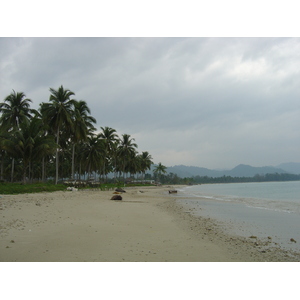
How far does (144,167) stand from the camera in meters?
94.7

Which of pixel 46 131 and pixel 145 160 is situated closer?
pixel 46 131

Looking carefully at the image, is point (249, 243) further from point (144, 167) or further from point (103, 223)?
point (144, 167)

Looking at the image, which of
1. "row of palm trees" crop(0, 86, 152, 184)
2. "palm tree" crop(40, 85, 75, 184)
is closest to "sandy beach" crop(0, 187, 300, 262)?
"row of palm trees" crop(0, 86, 152, 184)

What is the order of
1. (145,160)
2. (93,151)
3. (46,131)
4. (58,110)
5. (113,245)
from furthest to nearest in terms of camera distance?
(145,160), (93,151), (46,131), (58,110), (113,245)

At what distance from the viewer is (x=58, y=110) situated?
3422cm

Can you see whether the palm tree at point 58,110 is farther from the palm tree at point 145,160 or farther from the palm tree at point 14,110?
the palm tree at point 145,160

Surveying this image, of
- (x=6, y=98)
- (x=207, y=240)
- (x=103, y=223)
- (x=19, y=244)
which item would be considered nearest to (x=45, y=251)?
(x=19, y=244)

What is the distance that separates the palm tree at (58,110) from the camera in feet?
112

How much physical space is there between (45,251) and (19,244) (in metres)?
0.92

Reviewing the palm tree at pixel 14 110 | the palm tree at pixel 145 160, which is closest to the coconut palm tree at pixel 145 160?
the palm tree at pixel 145 160

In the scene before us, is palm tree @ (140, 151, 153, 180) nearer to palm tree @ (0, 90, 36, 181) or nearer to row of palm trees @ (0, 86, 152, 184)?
row of palm trees @ (0, 86, 152, 184)

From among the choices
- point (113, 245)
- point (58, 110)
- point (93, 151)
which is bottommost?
point (113, 245)

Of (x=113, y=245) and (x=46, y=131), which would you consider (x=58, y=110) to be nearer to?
(x=46, y=131)

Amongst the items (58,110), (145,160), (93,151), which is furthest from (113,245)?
(145,160)
